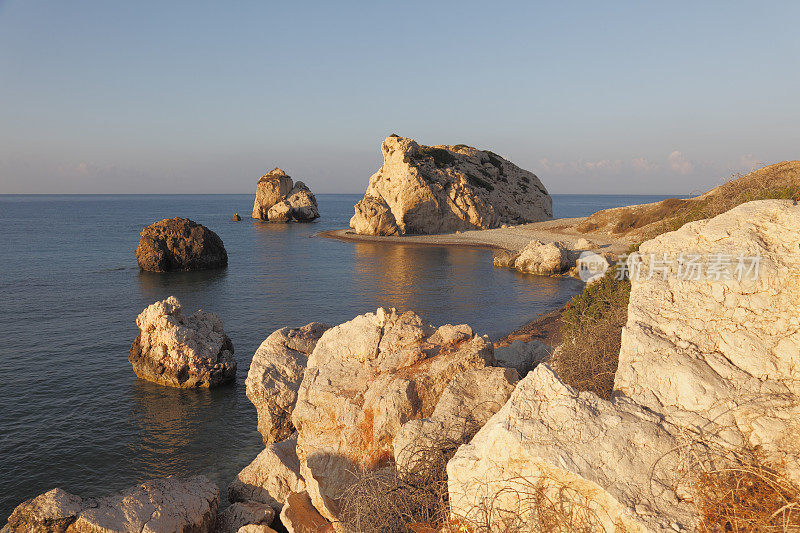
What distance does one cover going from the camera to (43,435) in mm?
15672

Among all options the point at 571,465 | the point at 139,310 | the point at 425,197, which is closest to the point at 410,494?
the point at 571,465

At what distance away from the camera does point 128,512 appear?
30.3ft

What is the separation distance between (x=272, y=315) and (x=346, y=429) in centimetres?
2237

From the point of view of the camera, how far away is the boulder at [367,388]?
825cm

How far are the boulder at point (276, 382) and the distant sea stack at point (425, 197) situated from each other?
59.9 m

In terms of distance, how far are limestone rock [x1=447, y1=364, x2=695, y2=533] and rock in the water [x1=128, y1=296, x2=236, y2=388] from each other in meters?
16.9

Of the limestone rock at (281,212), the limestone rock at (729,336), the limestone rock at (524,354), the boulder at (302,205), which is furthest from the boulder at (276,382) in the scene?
the boulder at (302,205)

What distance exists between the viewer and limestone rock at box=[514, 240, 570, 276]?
43.5m

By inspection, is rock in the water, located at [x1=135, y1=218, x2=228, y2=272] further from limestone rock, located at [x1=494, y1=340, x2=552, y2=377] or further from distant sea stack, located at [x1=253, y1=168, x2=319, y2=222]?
distant sea stack, located at [x1=253, y1=168, x2=319, y2=222]

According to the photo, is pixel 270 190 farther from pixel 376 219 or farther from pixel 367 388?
pixel 367 388

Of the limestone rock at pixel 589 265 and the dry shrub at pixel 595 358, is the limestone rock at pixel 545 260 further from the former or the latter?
the dry shrub at pixel 595 358

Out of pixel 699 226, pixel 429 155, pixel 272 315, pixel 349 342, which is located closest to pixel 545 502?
pixel 699 226

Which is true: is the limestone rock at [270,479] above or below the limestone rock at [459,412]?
below

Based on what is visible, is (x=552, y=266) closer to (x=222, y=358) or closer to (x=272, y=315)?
(x=272, y=315)
